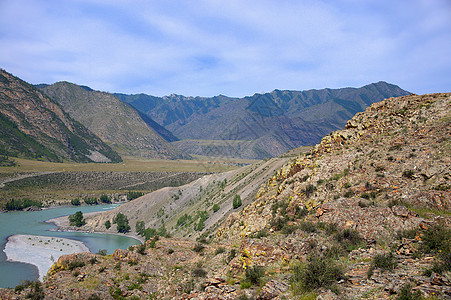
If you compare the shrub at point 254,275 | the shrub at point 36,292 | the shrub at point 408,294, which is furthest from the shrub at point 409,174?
the shrub at point 36,292

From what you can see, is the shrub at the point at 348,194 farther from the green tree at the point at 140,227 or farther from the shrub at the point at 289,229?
the green tree at the point at 140,227

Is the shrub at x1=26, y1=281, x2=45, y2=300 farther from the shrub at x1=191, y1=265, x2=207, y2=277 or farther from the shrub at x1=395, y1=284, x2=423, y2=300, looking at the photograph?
the shrub at x1=395, y1=284, x2=423, y2=300

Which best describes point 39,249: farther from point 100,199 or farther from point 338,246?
point 338,246

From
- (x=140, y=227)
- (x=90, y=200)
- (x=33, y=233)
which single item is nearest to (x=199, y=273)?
(x=140, y=227)

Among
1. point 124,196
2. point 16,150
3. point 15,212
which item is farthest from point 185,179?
point 16,150

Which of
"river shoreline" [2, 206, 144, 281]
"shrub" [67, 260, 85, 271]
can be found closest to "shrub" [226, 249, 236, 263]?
"shrub" [67, 260, 85, 271]

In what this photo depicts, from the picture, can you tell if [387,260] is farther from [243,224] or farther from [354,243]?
[243,224]
